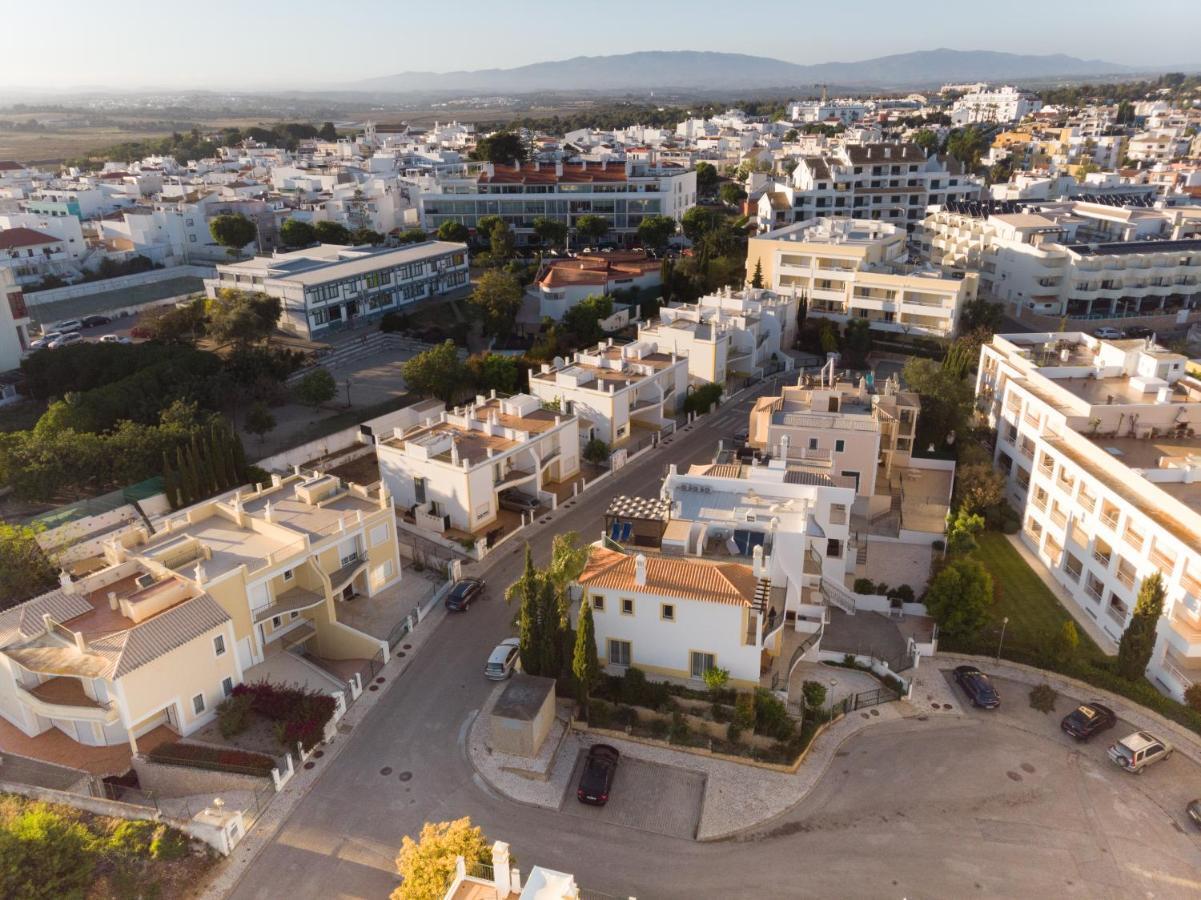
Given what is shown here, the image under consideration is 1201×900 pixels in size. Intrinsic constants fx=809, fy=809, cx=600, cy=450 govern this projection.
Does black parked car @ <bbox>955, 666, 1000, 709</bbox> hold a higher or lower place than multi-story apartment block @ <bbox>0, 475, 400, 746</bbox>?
lower

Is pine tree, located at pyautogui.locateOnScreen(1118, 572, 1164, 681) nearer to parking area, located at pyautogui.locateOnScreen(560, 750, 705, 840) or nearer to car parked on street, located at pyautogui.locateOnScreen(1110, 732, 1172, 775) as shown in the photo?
car parked on street, located at pyautogui.locateOnScreen(1110, 732, 1172, 775)

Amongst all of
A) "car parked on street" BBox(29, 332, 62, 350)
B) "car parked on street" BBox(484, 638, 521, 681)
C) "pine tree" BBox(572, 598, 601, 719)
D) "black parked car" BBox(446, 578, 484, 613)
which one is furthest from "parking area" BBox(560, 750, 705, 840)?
"car parked on street" BBox(29, 332, 62, 350)

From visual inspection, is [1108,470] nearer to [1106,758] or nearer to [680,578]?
[1106,758]

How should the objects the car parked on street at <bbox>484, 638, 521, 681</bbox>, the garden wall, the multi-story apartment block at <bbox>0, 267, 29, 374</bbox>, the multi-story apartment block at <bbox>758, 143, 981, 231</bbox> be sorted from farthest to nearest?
the multi-story apartment block at <bbox>758, 143, 981, 231</bbox>
the multi-story apartment block at <bbox>0, 267, 29, 374</bbox>
the car parked on street at <bbox>484, 638, 521, 681</bbox>
the garden wall

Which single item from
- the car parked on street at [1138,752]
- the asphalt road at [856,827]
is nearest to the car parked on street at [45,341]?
the asphalt road at [856,827]

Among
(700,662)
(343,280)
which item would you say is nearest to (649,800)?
(700,662)
